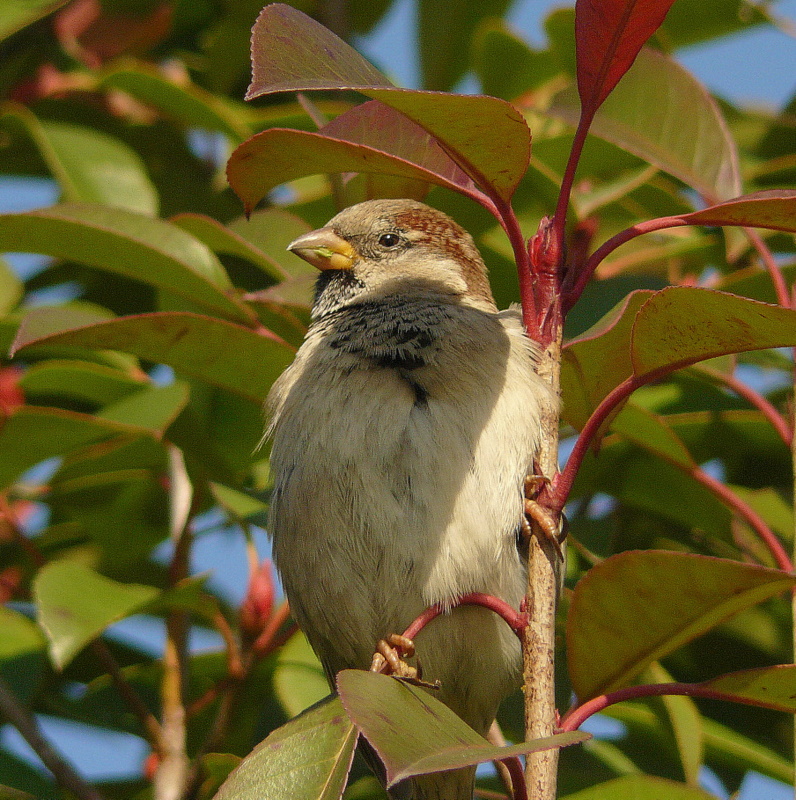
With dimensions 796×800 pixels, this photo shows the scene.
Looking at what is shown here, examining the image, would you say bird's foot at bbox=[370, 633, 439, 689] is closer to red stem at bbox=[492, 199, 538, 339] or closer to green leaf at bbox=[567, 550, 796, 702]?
green leaf at bbox=[567, 550, 796, 702]

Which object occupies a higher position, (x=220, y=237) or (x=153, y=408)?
(x=220, y=237)

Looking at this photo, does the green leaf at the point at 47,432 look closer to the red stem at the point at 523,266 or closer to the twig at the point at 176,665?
the twig at the point at 176,665

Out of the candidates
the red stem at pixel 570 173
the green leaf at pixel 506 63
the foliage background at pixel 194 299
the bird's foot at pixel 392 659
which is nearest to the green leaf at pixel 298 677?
the foliage background at pixel 194 299

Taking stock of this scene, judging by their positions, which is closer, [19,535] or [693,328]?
[693,328]

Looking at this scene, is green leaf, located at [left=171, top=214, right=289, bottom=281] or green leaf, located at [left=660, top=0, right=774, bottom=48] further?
green leaf, located at [left=660, top=0, right=774, bottom=48]

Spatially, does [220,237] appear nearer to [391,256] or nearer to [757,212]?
[391,256]

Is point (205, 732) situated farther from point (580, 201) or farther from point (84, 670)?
point (580, 201)

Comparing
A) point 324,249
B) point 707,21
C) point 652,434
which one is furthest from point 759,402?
point 707,21

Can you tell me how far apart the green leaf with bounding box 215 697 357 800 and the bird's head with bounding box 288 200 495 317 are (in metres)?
1.22

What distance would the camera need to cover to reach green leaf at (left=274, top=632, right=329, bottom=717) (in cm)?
236

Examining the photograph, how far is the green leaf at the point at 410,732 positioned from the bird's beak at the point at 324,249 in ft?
4.38

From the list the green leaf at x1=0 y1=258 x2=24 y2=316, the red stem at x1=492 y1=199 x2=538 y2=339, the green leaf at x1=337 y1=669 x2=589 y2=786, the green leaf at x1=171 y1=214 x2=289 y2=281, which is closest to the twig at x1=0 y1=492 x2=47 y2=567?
the green leaf at x1=0 y1=258 x2=24 y2=316

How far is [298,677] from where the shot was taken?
2.46 meters

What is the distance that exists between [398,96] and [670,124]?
114 cm
